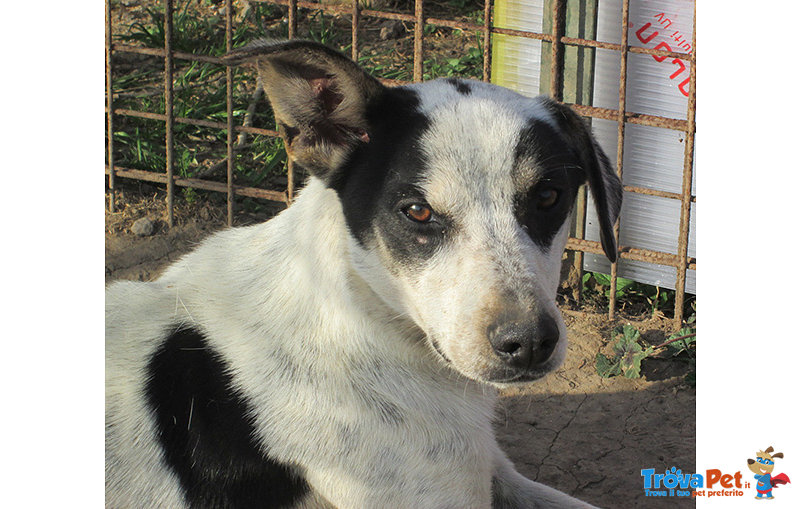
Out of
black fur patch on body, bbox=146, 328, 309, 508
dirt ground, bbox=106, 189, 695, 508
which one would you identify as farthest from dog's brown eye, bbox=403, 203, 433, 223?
dirt ground, bbox=106, 189, 695, 508

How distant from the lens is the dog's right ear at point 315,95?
8.68ft

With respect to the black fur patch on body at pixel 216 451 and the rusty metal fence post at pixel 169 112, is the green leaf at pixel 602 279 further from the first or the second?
the black fur patch on body at pixel 216 451

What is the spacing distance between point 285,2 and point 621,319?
2419 millimetres

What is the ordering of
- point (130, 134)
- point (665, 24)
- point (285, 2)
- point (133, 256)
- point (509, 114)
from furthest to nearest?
point (130, 134) → point (133, 256) → point (285, 2) → point (665, 24) → point (509, 114)

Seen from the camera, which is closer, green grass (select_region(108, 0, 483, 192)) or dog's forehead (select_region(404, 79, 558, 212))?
dog's forehead (select_region(404, 79, 558, 212))

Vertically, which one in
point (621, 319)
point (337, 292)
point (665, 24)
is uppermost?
point (665, 24)

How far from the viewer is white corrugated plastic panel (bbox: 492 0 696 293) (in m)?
4.61

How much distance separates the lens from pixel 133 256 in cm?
528

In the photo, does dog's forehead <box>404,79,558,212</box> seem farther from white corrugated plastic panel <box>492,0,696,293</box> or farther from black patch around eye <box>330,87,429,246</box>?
white corrugated plastic panel <box>492,0,696,293</box>

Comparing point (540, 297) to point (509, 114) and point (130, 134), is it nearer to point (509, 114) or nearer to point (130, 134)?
point (509, 114)

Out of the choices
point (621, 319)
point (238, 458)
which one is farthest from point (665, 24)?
point (238, 458)

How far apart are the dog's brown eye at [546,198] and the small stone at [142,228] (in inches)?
127

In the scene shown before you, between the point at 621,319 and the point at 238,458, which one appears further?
the point at 621,319
